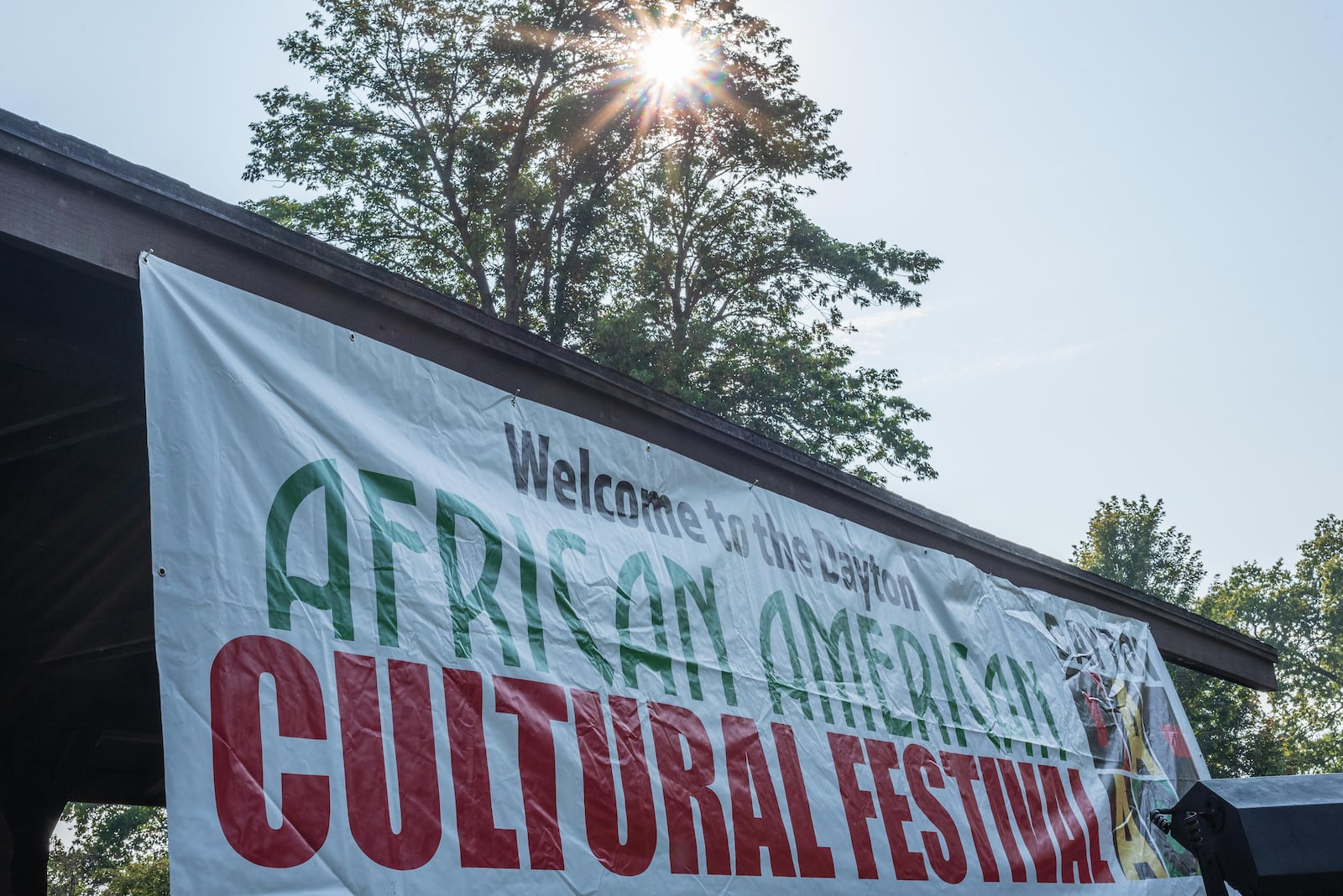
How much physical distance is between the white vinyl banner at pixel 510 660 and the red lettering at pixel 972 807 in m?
0.02

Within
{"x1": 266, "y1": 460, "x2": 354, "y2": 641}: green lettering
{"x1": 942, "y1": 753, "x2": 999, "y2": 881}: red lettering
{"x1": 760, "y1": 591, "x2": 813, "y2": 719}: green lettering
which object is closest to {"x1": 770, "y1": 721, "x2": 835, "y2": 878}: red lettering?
{"x1": 760, "y1": 591, "x2": 813, "y2": 719}: green lettering

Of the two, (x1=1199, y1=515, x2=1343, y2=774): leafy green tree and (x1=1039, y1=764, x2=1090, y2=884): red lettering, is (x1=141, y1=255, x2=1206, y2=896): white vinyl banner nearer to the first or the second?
(x1=1039, y1=764, x2=1090, y2=884): red lettering

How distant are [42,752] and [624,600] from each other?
16.6 feet

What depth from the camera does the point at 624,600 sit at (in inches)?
174

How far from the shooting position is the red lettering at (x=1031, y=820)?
6.14 metres

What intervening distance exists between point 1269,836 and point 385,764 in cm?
309

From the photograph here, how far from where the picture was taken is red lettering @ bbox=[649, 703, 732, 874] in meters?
4.18

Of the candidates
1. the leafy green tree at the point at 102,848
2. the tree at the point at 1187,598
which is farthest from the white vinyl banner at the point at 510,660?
the leafy green tree at the point at 102,848

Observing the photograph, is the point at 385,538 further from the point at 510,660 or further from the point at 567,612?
the point at 567,612

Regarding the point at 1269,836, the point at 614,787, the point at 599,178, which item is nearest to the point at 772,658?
the point at 614,787

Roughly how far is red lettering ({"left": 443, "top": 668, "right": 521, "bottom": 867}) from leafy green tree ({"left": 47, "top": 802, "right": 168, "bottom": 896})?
1556 inches

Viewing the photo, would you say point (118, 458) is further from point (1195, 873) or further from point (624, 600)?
point (1195, 873)

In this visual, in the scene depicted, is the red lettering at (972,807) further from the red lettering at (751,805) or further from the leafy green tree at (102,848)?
the leafy green tree at (102,848)

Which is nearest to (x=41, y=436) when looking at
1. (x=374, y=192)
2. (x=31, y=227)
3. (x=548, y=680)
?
(x=31, y=227)
